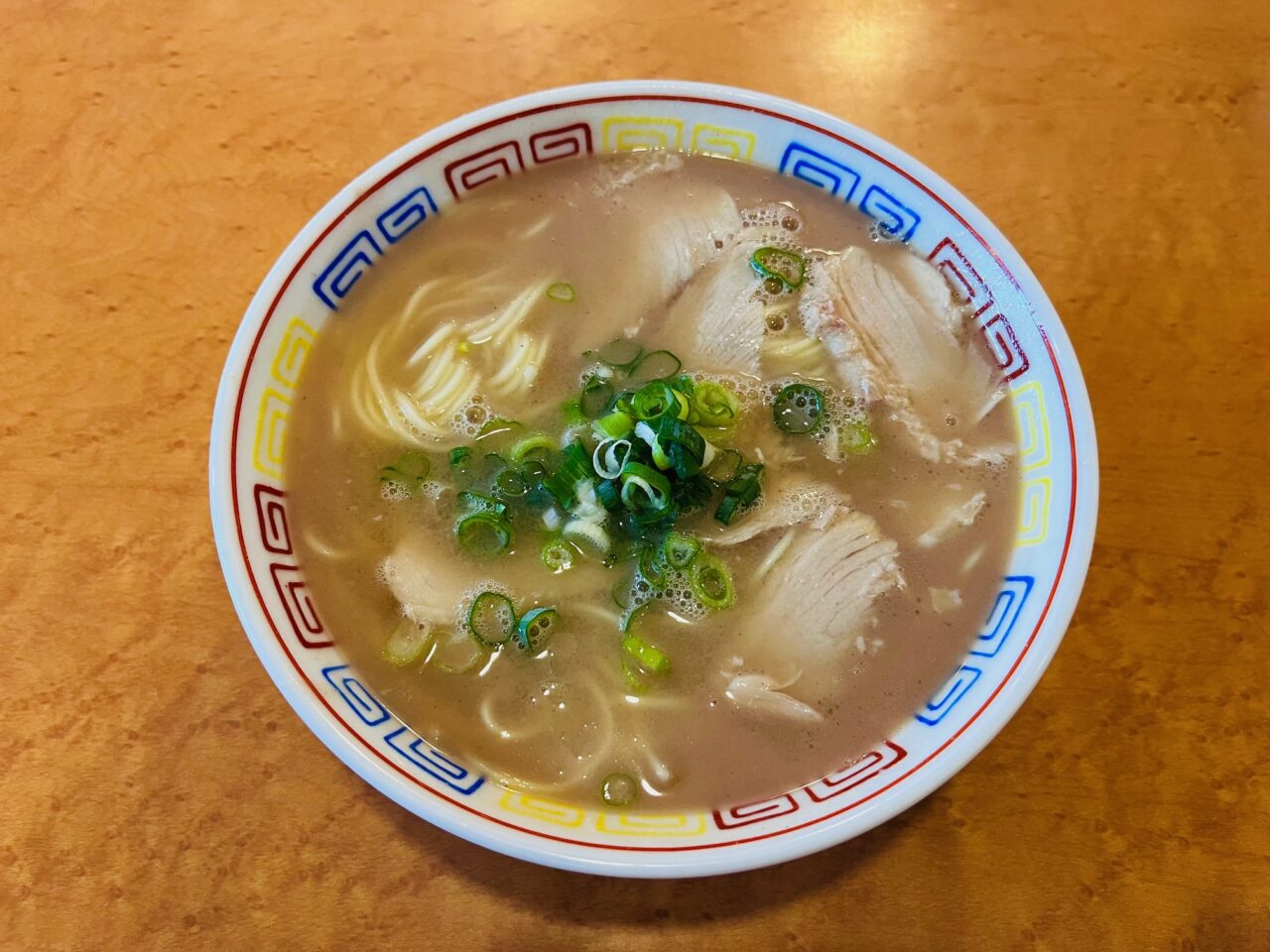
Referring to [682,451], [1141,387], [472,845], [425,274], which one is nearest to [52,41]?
[425,274]

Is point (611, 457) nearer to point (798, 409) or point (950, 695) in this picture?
point (798, 409)

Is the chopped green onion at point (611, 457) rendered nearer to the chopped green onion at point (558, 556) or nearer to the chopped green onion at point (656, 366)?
the chopped green onion at point (558, 556)

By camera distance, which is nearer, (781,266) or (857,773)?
(857,773)

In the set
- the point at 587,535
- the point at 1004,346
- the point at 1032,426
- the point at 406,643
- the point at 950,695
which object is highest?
the point at 1004,346

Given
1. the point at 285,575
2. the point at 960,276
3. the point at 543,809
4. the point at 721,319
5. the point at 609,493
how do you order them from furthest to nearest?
the point at 721,319, the point at 960,276, the point at 609,493, the point at 285,575, the point at 543,809

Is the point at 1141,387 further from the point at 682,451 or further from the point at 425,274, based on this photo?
the point at 425,274

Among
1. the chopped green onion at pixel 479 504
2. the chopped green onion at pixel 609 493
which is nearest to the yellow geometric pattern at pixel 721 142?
the chopped green onion at pixel 609 493

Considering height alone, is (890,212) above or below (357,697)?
above

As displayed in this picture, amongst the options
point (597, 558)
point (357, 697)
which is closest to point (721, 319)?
point (597, 558)
